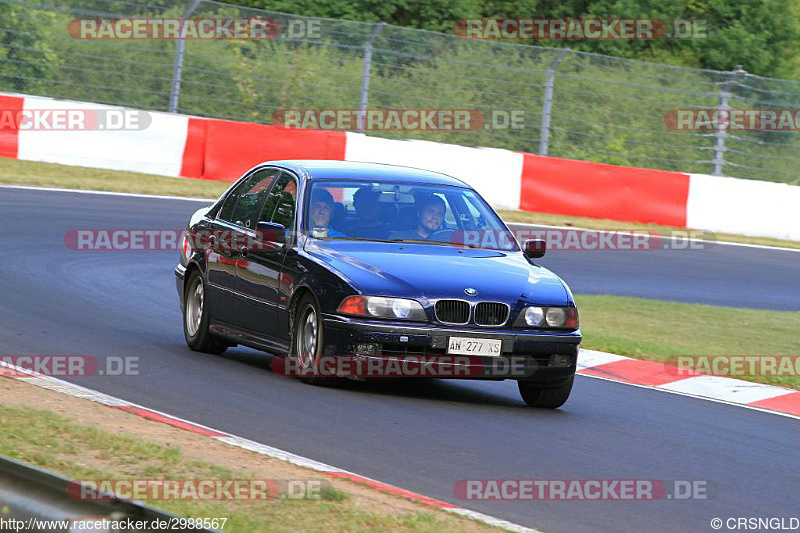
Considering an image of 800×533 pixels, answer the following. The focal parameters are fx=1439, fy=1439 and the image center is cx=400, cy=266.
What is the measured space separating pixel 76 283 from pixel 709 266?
9852mm

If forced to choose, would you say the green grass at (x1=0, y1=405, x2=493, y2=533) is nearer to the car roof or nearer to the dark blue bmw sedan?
the dark blue bmw sedan

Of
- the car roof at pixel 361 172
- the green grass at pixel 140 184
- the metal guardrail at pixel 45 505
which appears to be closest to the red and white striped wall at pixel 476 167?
the green grass at pixel 140 184

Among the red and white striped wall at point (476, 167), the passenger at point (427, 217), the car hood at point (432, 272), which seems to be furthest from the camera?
the red and white striped wall at point (476, 167)

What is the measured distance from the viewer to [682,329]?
1425 cm

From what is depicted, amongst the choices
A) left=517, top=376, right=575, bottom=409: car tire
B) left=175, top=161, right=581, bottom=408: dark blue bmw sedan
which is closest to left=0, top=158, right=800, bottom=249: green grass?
left=175, top=161, right=581, bottom=408: dark blue bmw sedan

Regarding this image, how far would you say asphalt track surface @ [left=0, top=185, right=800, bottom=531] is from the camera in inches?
273

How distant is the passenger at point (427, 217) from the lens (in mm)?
9828

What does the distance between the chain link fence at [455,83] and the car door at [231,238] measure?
13809 mm

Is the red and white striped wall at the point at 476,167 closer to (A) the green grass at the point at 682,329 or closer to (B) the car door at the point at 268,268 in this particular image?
(A) the green grass at the point at 682,329

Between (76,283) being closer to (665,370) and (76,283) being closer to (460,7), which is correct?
(665,370)

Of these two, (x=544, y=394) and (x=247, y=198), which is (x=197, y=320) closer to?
(x=247, y=198)

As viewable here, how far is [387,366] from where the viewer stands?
8.78m

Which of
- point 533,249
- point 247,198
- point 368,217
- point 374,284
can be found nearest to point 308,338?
point 374,284

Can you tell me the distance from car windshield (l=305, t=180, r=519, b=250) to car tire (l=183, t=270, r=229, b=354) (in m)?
1.41
